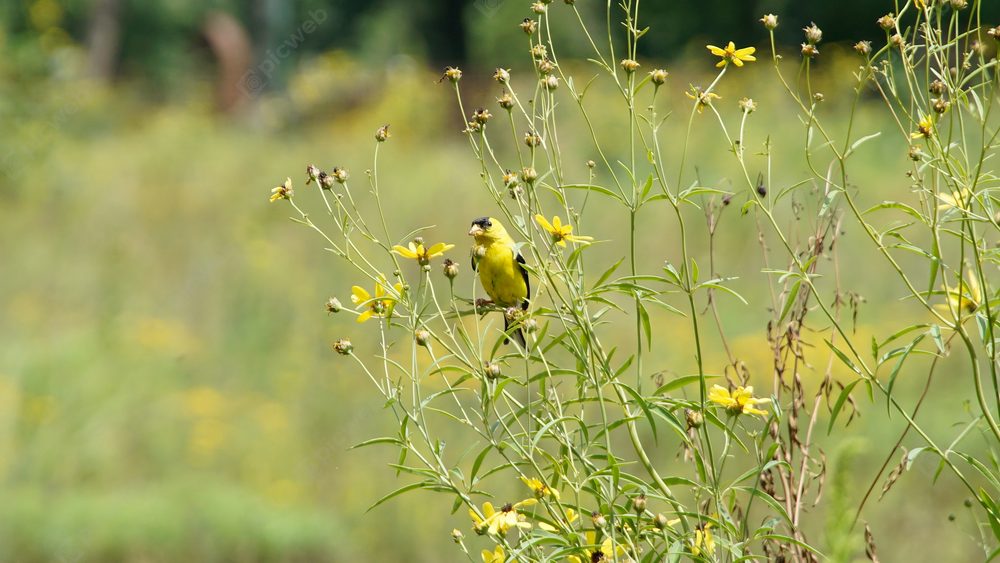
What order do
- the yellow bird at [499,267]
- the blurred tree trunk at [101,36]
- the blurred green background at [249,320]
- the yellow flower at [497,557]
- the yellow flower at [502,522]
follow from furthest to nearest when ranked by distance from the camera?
the blurred tree trunk at [101,36]
the blurred green background at [249,320]
the yellow bird at [499,267]
the yellow flower at [497,557]
the yellow flower at [502,522]

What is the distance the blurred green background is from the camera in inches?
161

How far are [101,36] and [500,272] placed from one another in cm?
2012

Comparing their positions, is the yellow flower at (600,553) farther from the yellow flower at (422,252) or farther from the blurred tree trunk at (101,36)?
the blurred tree trunk at (101,36)

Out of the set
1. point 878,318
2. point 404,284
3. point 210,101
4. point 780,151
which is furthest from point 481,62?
point 404,284

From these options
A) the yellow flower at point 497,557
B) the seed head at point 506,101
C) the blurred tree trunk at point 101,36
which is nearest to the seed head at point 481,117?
the seed head at point 506,101

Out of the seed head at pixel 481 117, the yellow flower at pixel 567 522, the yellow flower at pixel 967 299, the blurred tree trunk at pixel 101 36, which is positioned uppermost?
the blurred tree trunk at pixel 101 36

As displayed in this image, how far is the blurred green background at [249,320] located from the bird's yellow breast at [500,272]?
64 centimetres

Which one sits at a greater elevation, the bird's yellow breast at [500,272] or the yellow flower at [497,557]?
the bird's yellow breast at [500,272]

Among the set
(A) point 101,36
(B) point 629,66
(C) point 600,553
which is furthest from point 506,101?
(A) point 101,36

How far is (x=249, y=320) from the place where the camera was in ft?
20.9

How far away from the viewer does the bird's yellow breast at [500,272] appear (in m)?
2.11

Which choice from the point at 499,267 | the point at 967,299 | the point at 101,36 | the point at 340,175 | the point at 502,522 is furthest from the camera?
the point at 101,36

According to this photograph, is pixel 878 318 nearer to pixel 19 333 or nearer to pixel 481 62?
pixel 19 333

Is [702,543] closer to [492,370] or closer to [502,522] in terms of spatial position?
[502,522]
